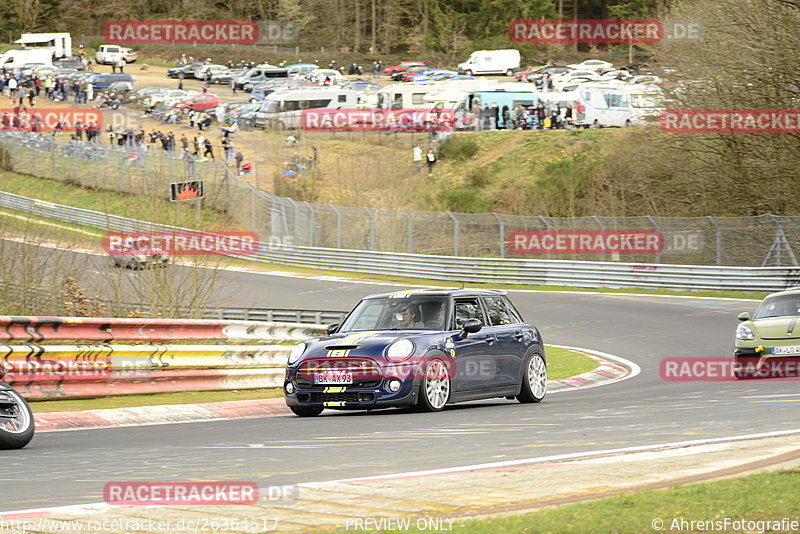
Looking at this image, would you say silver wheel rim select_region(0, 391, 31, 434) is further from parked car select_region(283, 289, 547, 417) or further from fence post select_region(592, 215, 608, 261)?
fence post select_region(592, 215, 608, 261)

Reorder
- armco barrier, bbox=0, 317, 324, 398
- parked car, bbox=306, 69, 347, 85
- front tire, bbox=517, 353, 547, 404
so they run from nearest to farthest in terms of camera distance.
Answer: armco barrier, bbox=0, 317, 324, 398, front tire, bbox=517, 353, 547, 404, parked car, bbox=306, 69, 347, 85

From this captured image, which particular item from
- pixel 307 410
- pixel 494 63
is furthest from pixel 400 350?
pixel 494 63

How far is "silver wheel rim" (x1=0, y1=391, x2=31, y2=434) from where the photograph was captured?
9683 mm

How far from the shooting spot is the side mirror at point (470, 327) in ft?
44.7

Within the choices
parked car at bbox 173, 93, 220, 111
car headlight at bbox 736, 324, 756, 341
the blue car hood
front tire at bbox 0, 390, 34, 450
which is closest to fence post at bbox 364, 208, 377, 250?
parked car at bbox 173, 93, 220, 111

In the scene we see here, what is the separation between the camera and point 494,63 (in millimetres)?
88625

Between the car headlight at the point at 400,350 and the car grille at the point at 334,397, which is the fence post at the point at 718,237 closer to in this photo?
the car headlight at the point at 400,350

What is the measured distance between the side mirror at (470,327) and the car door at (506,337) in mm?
700

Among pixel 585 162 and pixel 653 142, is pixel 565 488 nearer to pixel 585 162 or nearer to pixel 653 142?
pixel 653 142

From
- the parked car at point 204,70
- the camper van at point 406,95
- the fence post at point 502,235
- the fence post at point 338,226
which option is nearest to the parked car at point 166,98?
the camper van at point 406,95

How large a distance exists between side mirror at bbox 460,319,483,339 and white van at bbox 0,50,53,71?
251 feet

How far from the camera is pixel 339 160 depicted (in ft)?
197

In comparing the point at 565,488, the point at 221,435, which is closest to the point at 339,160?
the point at 221,435

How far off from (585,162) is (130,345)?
42281mm
